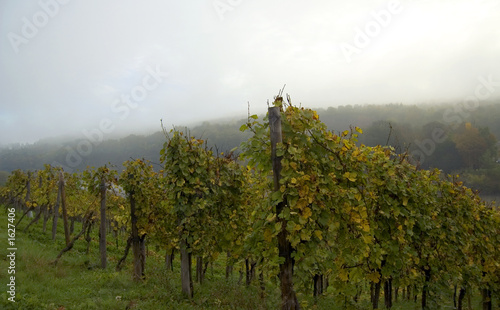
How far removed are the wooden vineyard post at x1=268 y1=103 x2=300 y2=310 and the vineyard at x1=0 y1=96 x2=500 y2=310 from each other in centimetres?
2

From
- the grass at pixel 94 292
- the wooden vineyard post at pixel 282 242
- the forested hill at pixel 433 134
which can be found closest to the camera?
the wooden vineyard post at pixel 282 242

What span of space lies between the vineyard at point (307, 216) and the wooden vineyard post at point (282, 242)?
15 mm

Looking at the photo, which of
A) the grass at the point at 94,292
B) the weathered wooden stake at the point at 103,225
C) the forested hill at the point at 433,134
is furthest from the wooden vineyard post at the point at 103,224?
the forested hill at the point at 433,134

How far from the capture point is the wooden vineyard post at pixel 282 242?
3.99 metres

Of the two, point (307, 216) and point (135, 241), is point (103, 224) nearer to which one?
point (135, 241)

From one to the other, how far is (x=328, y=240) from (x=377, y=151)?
4.04 metres

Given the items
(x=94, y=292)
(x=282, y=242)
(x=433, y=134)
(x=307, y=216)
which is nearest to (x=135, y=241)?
(x=94, y=292)

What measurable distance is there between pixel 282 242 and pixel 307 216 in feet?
2.05

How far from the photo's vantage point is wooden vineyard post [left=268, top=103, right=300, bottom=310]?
3.99m

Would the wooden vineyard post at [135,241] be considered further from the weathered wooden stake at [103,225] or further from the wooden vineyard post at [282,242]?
the wooden vineyard post at [282,242]

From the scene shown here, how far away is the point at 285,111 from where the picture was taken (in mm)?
4430

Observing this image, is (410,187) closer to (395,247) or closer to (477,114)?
(395,247)

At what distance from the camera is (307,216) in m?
3.77

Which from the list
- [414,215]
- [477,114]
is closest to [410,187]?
[414,215]
